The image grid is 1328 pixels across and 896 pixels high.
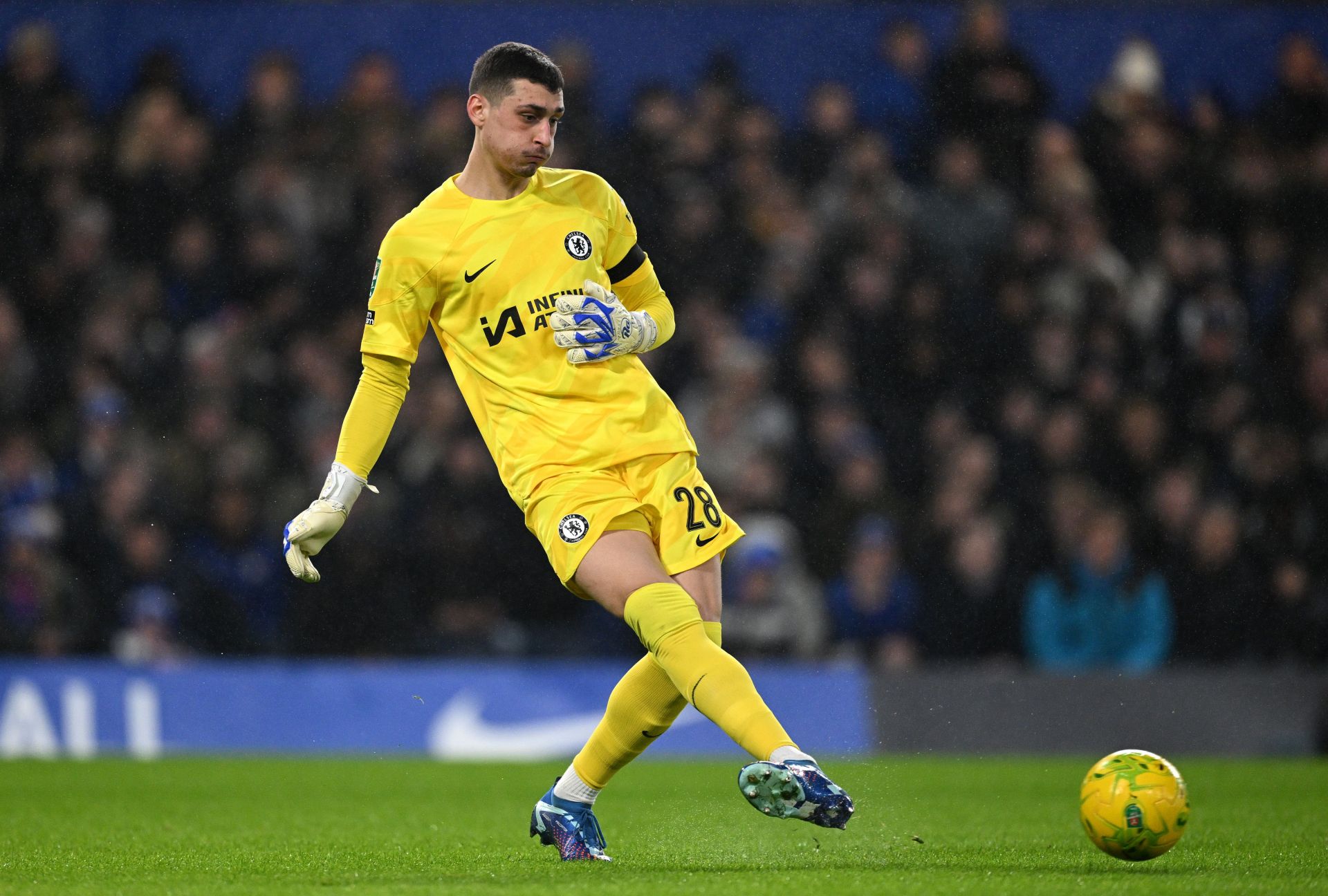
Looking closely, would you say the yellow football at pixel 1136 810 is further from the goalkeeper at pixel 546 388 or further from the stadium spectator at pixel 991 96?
the stadium spectator at pixel 991 96

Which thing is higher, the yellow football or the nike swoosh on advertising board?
the yellow football

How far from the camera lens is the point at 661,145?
1246cm

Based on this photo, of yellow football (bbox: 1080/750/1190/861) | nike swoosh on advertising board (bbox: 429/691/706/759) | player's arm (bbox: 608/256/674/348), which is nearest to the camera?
yellow football (bbox: 1080/750/1190/861)

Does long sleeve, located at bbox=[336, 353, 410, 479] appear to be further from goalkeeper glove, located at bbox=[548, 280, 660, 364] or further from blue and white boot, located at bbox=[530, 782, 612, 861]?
blue and white boot, located at bbox=[530, 782, 612, 861]

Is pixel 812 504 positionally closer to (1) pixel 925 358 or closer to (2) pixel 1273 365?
(1) pixel 925 358

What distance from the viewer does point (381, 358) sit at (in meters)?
5.23

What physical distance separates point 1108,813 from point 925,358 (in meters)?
7.43

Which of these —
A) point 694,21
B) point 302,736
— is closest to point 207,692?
point 302,736

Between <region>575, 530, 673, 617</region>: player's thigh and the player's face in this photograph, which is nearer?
<region>575, 530, 673, 617</region>: player's thigh

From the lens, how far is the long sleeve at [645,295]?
560 centimetres

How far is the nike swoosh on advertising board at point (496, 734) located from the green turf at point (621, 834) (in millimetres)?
548

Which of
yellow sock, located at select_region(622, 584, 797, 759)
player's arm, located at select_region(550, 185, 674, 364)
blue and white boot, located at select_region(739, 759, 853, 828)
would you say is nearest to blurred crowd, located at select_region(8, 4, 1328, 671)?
player's arm, located at select_region(550, 185, 674, 364)

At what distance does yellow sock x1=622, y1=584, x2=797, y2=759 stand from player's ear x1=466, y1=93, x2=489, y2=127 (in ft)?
4.76

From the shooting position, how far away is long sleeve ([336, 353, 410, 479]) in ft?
17.1
